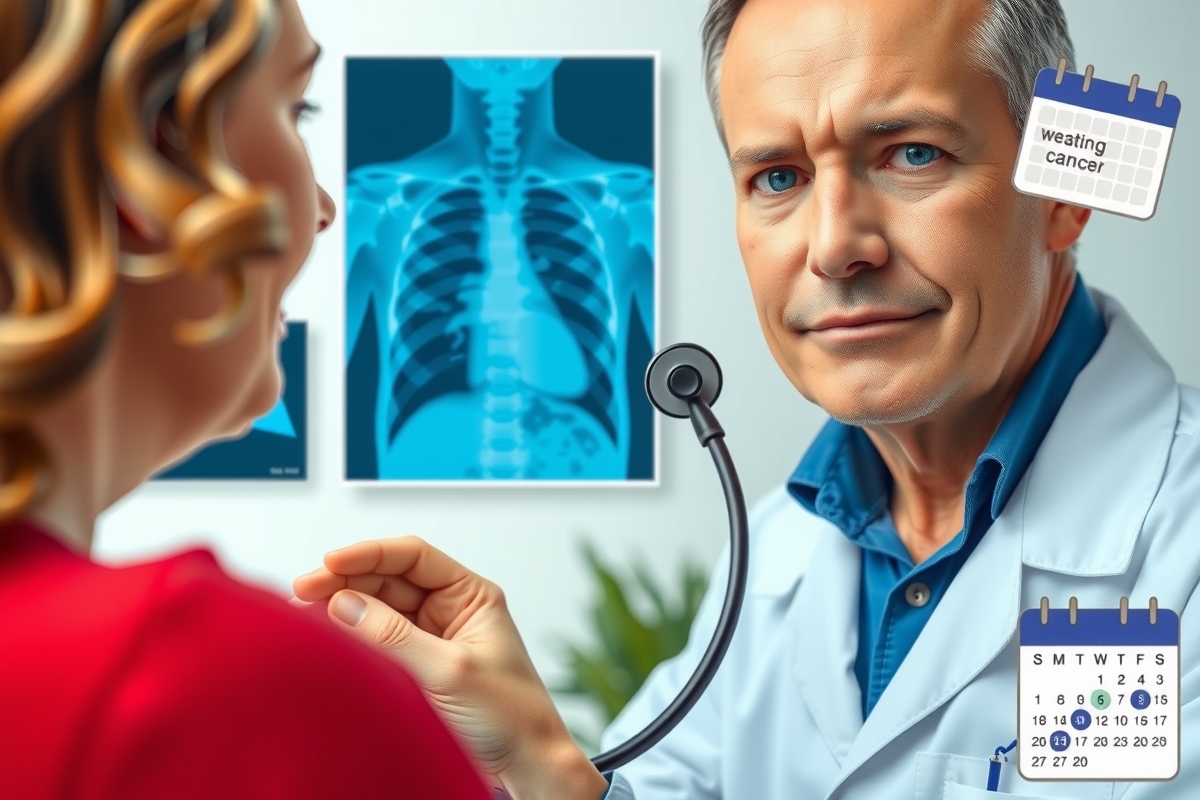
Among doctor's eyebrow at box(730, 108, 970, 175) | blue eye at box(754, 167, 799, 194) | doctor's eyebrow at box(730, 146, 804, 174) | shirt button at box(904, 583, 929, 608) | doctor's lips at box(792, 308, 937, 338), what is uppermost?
doctor's eyebrow at box(730, 108, 970, 175)

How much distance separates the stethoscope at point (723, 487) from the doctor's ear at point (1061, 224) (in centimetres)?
38

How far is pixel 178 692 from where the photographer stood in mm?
348

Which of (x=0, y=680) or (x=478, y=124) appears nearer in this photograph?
(x=0, y=680)

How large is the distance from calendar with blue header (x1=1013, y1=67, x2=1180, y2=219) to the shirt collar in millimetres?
313

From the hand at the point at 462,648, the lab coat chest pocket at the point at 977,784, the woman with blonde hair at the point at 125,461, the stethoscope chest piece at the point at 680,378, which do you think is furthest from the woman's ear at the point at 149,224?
the lab coat chest pocket at the point at 977,784

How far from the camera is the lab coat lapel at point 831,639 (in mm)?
1092

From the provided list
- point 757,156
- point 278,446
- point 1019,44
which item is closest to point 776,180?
point 757,156

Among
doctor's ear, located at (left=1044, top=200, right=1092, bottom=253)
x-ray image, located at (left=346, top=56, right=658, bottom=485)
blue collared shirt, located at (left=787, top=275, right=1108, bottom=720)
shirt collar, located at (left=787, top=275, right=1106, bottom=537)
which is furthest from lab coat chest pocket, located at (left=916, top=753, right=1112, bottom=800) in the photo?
x-ray image, located at (left=346, top=56, right=658, bottom=485)

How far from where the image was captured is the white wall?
2213 mm

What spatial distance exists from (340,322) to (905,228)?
145 cm

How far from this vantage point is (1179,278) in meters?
2.22

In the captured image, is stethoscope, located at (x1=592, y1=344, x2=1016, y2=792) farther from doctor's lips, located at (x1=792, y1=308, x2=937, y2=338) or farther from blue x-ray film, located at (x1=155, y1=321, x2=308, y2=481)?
blue x-ray film, located at (x1=155, y1=321, x2=308, y2=481)

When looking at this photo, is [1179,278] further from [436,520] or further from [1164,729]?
[1164,729]

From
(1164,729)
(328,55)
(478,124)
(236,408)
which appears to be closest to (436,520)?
(478,124)
